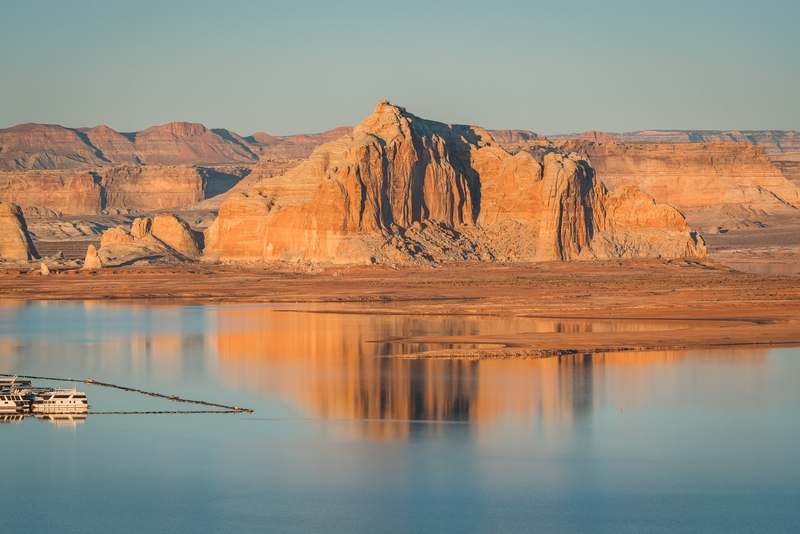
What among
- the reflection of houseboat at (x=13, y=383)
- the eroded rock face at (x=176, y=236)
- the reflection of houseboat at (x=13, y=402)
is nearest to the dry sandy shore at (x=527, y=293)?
the eroded rock face at (x=176, y=236)

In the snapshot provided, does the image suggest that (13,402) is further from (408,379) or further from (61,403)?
(408,379)

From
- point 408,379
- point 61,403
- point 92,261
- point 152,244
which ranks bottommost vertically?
point 61,403

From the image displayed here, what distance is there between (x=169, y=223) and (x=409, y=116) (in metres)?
26.0

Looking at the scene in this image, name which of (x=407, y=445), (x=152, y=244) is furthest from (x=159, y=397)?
(x=152, y=244)

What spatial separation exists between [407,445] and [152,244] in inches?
3180

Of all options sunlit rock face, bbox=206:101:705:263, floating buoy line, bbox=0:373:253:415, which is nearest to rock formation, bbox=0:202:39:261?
sunlit rock face, bbox=206:101:705:263

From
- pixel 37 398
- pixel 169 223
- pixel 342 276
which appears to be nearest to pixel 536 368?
pixel 37 398

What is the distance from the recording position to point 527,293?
73.2 meters

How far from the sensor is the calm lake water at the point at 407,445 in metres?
24.8

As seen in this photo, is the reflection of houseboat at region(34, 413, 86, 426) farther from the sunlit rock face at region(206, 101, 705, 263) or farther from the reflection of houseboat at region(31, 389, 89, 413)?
the sunlit rock face at region(206, 101, 705, 263)

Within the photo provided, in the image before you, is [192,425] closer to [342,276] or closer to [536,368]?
[536,368]

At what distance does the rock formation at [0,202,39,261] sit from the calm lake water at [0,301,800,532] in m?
65.2

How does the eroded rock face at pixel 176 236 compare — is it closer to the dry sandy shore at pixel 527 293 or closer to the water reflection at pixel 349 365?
the dry sandy shore at pixel 527 293

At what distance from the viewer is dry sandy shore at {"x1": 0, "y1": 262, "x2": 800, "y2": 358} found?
167 feet
